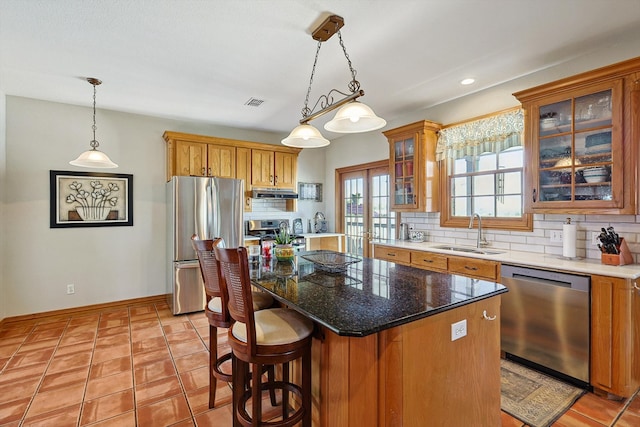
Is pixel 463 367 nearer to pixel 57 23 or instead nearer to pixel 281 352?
pixel 281 352

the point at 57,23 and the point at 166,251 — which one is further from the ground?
the point at 57,23

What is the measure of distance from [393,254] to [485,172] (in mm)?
1393

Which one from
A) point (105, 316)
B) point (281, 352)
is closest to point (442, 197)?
point (281, 352)

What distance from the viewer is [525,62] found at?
2830 millimetres

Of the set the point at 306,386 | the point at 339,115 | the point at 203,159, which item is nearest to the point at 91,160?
the point at 203,159

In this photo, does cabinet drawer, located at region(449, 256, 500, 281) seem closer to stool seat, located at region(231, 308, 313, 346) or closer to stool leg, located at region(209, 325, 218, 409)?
stool seat, located at region(231, 308, 313, 346)

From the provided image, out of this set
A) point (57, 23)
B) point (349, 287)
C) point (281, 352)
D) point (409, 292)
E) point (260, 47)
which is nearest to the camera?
point (281, 352)

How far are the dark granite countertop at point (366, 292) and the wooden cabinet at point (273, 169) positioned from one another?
112 inches

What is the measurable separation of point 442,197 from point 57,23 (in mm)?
3993

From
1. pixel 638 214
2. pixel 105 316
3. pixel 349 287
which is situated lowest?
pixel 105 316

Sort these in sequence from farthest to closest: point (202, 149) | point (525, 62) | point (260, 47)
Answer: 1. point (202, 149)
2. point (525, 62)
3. point (260, 47)

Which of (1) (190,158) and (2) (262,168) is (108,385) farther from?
(2) (262,168)

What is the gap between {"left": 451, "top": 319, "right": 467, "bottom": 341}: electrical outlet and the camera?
1.50 meters

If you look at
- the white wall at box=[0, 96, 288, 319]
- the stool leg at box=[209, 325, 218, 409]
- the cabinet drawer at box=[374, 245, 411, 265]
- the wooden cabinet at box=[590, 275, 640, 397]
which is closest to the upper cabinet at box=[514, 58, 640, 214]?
the wooden cabinet at box=[590, 275, 640, 397]
